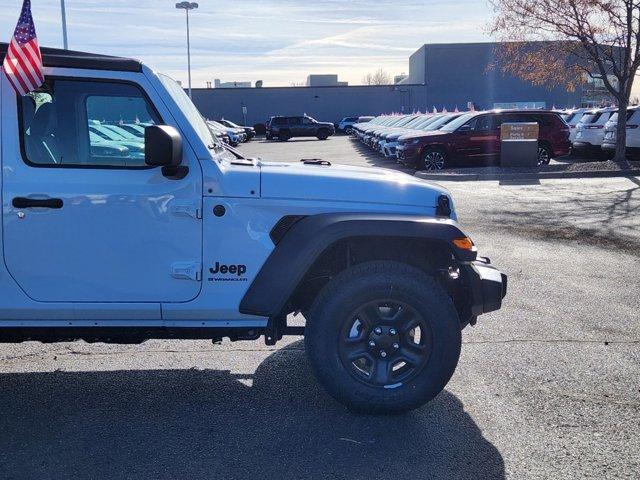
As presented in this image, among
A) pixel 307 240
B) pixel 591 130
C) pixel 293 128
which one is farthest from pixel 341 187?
pixel 293 128

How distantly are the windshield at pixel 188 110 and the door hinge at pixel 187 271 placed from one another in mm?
744

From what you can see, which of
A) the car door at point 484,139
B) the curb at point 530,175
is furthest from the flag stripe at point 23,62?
the car door at point 484,139

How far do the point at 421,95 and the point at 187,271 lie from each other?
200ft

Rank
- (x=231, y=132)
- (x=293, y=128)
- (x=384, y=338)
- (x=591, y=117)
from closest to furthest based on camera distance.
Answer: (x=384, y=338)
(x=591, y=117)
(x=231, y=132)
(x=293, y=128)

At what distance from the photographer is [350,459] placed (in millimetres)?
3584

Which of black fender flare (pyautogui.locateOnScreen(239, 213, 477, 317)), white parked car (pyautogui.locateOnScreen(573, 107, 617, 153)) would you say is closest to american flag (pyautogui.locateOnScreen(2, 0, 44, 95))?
black fender flare (pyautogui.locateOnScreen(239, 213, 477, 317))

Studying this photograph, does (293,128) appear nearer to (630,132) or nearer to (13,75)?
(630,132)

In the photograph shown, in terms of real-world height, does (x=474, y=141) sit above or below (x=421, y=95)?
below

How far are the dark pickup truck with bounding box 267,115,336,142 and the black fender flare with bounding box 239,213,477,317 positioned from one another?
139ft

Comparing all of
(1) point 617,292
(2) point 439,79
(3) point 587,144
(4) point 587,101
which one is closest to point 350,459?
(1) point 617,292

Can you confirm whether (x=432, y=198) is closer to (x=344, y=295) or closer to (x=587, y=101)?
(x=344, y=295)

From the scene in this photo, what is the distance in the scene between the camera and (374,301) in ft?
13.0

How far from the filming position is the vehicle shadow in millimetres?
3488

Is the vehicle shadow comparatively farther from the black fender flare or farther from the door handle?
the door handle
